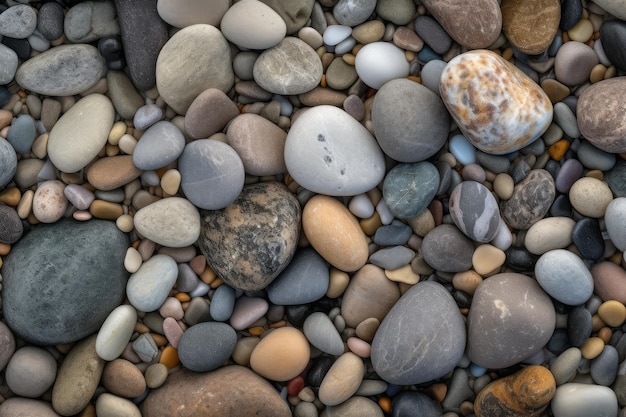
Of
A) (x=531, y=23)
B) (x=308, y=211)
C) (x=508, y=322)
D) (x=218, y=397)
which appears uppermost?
(x=531, y=23)

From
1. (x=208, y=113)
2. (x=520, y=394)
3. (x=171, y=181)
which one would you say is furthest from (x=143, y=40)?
(x=520, y=394)

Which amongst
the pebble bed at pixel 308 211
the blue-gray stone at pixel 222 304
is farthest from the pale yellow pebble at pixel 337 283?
the blue-gray stone at pixel 222 304

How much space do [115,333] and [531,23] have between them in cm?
123

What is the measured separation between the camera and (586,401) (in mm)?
1507

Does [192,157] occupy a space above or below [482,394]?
above

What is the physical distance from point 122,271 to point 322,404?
0.59m

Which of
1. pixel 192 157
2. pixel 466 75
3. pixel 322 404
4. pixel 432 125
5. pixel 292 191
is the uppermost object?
pixel 466 75

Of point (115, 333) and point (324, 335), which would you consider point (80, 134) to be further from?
point (324, 335)

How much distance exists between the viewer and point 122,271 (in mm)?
1592

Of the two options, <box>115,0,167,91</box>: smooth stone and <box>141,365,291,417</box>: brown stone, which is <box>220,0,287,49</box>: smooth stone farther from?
<box>141,365,291,417</box>: brown stone

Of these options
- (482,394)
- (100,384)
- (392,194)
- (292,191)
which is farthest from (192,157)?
(482,394)

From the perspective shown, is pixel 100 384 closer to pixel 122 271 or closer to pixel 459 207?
pixel 122 271

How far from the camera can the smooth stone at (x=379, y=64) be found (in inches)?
61.9

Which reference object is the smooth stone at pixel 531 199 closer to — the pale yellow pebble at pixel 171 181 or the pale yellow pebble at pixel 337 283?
the pale yellow pebble at pixel 337 283
